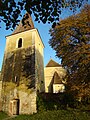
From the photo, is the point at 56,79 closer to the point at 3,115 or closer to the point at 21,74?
A: the point at 21,74

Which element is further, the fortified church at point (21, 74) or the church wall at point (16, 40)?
the church wall at point (16, 40)

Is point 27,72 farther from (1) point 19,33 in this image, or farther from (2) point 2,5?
(2) point 2,5

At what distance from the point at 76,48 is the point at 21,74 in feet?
29.7

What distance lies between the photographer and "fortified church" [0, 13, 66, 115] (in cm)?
2255

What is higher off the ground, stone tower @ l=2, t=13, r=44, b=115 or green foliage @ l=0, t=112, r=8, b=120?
stone tower @ l=2, t=13, r=44, b=115

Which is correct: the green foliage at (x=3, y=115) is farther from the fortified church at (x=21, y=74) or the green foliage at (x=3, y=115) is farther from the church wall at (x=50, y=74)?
the church wall at (x=50, y=74)

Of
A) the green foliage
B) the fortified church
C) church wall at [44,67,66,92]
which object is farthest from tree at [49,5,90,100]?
church wall at [44,67,66,92]

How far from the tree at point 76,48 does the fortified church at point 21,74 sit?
531cm

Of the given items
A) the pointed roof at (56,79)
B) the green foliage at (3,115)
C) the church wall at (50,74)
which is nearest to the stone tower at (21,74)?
the green foliage at (3,115)

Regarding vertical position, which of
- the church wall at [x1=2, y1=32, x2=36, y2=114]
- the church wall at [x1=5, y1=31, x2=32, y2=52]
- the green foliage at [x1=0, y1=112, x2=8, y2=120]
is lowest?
the green foliage at [x1=0, y1=112, x2=8, y2=120]

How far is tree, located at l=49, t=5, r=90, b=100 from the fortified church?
5.31 metres

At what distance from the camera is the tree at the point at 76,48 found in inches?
670

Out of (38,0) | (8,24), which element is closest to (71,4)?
(38,0)

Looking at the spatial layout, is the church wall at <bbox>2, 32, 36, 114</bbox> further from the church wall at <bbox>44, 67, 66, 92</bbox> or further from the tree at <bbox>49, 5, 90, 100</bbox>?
the church wall at <bbox>44, 67, 66, 92</bbox>
